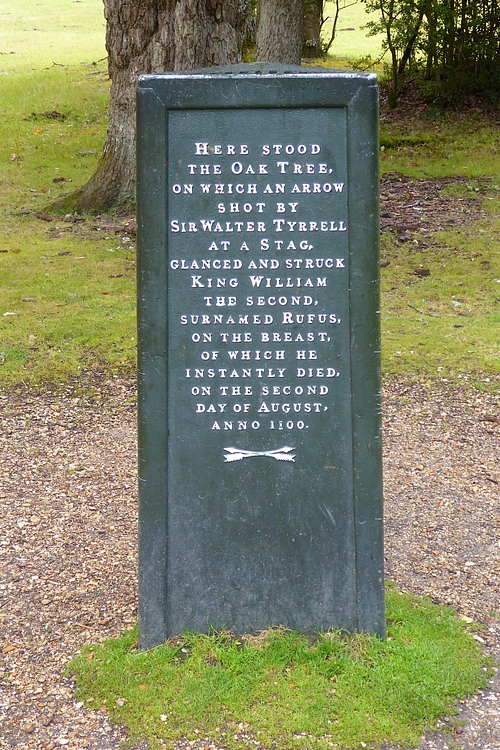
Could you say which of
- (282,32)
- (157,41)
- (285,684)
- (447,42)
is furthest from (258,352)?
(447,42)

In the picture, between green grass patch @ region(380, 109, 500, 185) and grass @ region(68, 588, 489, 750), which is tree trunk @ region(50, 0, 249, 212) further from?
grass @ region(68, 588, 489, 750)

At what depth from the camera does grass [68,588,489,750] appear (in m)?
3.35

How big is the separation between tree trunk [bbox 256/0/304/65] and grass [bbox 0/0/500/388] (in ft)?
8.10

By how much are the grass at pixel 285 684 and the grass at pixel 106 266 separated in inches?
151

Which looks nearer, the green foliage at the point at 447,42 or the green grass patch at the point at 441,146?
the green grass patch at the point at 441,146

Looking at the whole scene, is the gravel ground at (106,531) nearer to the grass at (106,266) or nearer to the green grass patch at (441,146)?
the grass at (106,266)

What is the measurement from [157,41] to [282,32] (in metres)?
Answer: 4.66

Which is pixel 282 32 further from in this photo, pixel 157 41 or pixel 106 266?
pixel 106 266

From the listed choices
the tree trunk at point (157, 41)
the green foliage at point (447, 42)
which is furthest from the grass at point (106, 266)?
the tree trunk at point (157, 41)

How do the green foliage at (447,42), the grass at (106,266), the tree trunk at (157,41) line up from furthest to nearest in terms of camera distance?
the green foliage at (447,42), the tree trunk at (157,41), the grass at (106,266)

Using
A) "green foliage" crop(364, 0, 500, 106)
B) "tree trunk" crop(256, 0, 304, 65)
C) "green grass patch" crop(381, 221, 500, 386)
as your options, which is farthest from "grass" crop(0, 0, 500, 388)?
"tree trunk" crop(256, 0, 304, 65)

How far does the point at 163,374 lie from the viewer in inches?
141

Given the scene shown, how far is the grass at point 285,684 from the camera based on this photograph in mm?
3352

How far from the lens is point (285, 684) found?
356cm
